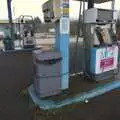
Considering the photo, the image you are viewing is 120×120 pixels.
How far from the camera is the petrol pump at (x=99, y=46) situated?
174 inches

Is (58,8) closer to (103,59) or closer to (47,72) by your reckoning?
(47,72)

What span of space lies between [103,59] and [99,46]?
1.09 ft

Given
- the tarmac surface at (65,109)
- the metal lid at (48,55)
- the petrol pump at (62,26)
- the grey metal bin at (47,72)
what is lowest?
the tarmac surface at (65,109)

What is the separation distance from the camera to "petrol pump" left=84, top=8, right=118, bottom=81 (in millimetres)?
4430

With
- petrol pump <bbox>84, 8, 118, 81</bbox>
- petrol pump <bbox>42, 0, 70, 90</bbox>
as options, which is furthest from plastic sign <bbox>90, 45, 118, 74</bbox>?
petrol pump <bbox>42, 0, 70, 90</bbox>

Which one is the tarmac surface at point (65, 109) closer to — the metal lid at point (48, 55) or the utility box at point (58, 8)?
the metal lid at point (48, 55)

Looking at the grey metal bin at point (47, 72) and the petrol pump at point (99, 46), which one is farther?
the petrol pump at point (99, 46)

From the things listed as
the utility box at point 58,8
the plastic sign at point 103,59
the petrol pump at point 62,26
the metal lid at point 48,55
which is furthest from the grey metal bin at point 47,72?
the plastic sign at point 103,59

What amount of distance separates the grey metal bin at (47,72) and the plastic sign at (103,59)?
1223 mm

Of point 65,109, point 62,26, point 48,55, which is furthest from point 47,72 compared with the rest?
point 62,26

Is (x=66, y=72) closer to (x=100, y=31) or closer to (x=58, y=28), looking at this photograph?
(x=58, y=28)

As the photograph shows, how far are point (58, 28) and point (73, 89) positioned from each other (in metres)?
1.32

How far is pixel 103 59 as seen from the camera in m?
4.57

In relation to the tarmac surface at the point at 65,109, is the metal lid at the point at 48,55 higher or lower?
higher
